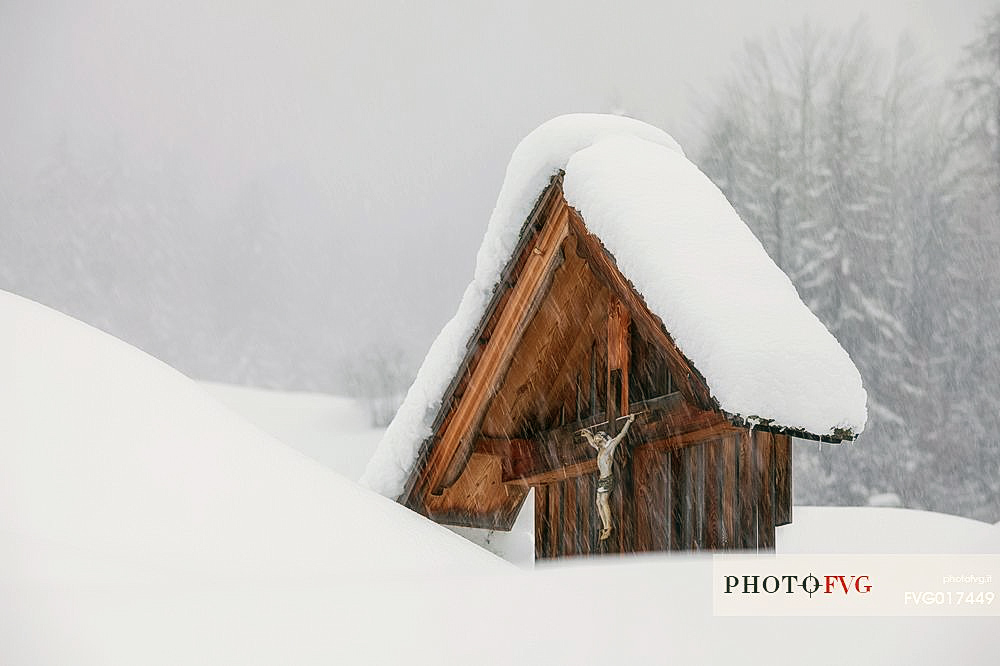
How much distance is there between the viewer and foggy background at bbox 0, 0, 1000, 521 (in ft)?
59.4

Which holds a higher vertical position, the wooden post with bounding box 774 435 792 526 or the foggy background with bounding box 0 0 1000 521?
the foggy background with bounding box 0 0 1000 521

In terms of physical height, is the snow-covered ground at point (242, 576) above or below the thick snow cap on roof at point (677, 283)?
below

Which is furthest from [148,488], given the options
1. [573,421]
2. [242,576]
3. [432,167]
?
[432,167]

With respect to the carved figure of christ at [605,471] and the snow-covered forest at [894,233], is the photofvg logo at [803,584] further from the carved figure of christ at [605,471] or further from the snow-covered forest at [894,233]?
the snow-covered forest at [894,233]

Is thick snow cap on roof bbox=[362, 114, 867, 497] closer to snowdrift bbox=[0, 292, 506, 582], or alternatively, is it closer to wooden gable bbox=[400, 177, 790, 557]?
wooden gable bbox=[400, 177, 790, 557]

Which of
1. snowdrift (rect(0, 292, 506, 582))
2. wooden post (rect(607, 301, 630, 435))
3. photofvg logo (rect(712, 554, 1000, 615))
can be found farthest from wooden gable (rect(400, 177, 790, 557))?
snowdrift (rect(0, 292, 506, 582))

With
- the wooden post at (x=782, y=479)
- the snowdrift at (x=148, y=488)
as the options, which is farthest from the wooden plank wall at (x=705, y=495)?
the snowdrift at (x=148, y=488)

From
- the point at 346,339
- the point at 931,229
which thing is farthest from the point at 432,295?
the point at 931,229

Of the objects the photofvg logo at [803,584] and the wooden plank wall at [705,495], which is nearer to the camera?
the photofvg logo at [803,584]

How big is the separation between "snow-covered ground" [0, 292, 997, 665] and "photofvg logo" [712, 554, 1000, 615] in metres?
0.08

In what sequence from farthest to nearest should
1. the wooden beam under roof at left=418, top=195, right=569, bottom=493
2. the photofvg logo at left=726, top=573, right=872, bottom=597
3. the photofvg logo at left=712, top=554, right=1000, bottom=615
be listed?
the wooden beam under roof at left=418, top=195, right=569, bottom=493
the photofvg logo at left=726, top=573, right=872, bottom=597
the photofvg logo at left=712, top=554, right=1000, bottom=615

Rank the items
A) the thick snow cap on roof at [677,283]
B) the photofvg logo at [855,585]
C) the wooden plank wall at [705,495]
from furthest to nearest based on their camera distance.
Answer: the wooden plank wall at [705,495]
the thick snow cap on roof at [677,283]
the photofvg logo at [855,585]

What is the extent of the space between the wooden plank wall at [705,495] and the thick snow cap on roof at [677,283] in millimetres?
392

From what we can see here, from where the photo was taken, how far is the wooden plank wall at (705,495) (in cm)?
382
